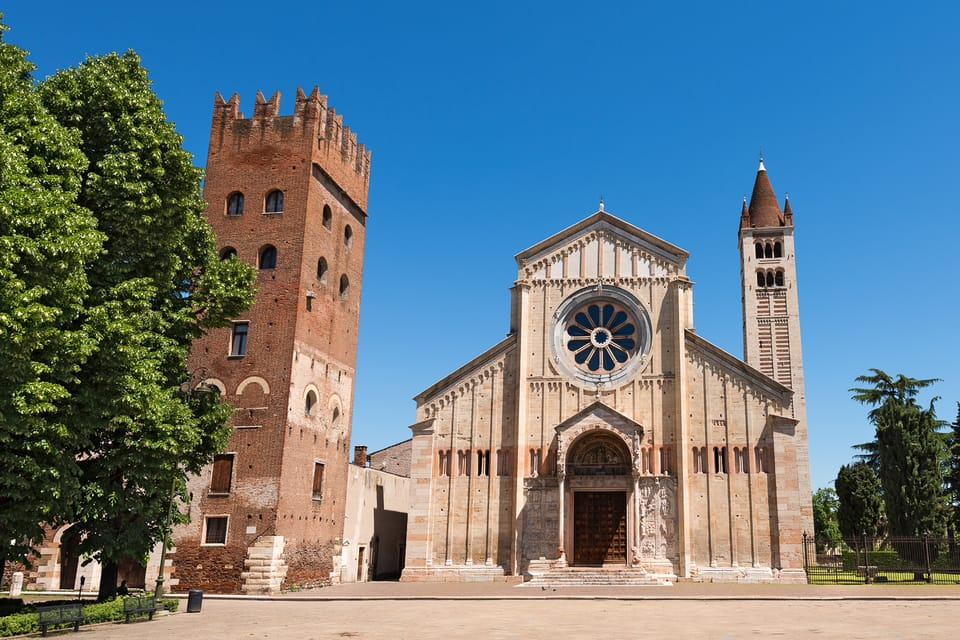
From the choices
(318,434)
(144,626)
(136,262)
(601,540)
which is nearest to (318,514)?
(318,434)

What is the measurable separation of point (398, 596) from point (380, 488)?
13525 mm

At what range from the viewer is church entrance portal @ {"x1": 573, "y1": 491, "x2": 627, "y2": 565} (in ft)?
103

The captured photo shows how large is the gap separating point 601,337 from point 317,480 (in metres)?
13.4

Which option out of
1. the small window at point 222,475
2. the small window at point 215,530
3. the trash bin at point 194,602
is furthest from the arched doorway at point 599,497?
the trash bin at point 194,602

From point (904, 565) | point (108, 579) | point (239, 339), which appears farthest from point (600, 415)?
point (108, 579)

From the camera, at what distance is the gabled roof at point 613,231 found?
113ft

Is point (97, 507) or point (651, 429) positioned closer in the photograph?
point (97, 507)

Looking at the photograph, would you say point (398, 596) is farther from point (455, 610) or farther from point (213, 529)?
point (213, 529)

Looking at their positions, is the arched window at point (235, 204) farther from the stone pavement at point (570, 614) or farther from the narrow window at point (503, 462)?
the stone pavement at point (570, 614)

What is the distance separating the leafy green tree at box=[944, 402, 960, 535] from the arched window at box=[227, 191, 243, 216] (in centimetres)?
3933

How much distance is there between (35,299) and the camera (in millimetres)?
15391

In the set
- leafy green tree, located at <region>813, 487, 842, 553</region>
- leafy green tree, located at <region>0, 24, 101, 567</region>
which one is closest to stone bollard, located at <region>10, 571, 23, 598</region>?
leafy green tree, located at <region>0, 24, 101, 567</region>

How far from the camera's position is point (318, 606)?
2356 cm

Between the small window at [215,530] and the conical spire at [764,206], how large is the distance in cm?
3813
